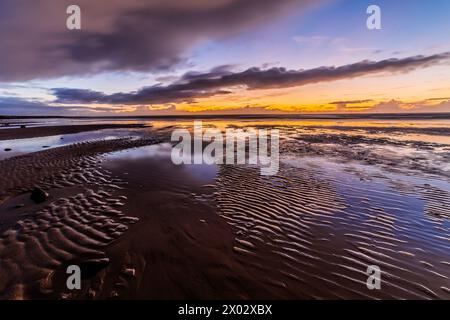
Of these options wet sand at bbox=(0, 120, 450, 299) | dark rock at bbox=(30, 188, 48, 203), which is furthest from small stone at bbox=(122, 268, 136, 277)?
dark rock at bbox=(30, 188, 48, 203)

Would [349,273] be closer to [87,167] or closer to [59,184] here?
[59,184]

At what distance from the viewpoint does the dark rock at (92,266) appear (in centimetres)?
399

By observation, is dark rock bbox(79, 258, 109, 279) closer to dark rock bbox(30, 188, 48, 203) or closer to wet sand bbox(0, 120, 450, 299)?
wet sand bbox(0, 120, 450, 299)

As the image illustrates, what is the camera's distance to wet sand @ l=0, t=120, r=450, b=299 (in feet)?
12.4

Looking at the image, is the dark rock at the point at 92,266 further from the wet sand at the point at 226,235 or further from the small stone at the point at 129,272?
the small stone at the point at 129,272

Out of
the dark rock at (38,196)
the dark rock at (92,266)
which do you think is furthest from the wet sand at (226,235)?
the dark rock at (38,196)

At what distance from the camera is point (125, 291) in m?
3.63

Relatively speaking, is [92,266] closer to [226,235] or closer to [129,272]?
[129,272]

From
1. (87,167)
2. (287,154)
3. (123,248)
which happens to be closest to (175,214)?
(123,248)

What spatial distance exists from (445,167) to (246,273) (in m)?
13.3

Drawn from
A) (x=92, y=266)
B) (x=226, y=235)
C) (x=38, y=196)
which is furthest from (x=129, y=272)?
(x=38, y=196)

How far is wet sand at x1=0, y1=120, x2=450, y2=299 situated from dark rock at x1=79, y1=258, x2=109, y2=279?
2cm

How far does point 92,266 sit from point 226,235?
111 inches

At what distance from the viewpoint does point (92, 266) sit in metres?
4.18
